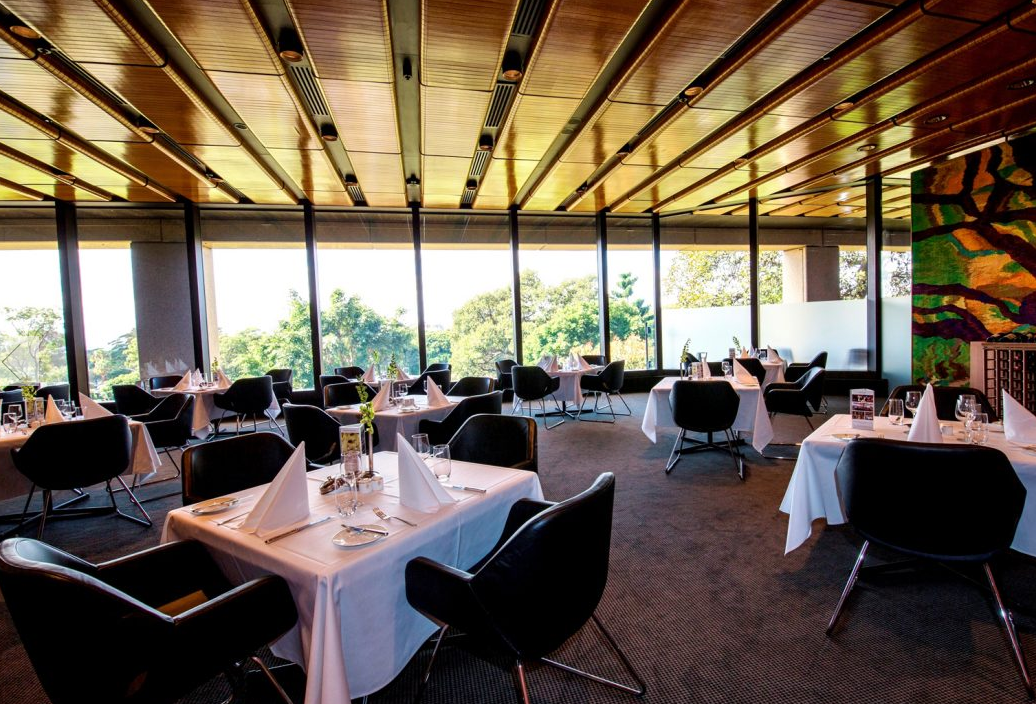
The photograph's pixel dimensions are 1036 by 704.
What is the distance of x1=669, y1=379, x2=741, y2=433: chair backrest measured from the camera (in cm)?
436

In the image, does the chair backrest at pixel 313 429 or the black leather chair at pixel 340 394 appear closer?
the chair backrest at pixel 313 429

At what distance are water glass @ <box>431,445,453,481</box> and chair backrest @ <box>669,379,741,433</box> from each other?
2.89 m

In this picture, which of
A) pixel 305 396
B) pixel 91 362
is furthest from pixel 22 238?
pixel 305 396

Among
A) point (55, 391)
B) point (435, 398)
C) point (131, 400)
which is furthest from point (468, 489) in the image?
point (55, 391)

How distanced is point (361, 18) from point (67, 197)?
6534mm

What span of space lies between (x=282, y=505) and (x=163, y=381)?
6.81 meters

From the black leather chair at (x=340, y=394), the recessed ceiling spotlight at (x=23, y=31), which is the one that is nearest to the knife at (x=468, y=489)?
the black leather chair at (x=340, y=394)

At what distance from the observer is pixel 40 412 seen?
13.4 feet

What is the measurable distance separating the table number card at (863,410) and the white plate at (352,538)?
2.73 m

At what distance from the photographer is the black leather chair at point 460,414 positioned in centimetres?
403

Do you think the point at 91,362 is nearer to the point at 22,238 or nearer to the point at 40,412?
the point at 22,238

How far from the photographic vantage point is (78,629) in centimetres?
120

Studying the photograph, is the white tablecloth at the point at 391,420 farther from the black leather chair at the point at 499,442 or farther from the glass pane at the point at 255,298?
the glass pane at the point at 255,298

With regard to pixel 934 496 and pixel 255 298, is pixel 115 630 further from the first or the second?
pixel 255 298
